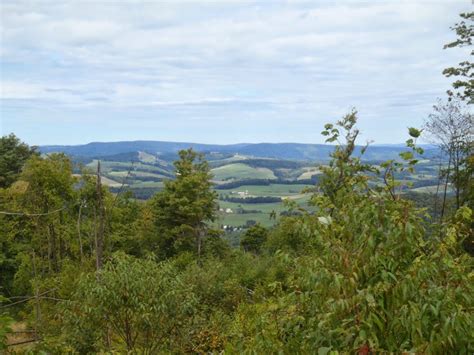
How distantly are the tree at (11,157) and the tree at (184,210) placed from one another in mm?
13831

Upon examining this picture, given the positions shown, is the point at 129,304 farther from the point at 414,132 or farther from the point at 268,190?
the point at 268,190

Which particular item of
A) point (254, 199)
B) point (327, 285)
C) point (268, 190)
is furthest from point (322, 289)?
point (268, 190)

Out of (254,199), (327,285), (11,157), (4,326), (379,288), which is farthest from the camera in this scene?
(254,199)

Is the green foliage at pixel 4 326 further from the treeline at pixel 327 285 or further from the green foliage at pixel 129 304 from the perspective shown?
the green foliage at pixel 129 304

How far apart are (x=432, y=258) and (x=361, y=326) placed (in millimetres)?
915

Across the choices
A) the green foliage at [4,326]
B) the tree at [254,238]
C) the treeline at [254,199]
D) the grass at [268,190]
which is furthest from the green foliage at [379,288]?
the grass at [268,190]

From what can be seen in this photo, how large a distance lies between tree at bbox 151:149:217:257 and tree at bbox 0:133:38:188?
13831mm

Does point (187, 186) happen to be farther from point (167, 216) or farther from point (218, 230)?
point (218, 230)

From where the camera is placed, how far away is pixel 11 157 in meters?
43.3

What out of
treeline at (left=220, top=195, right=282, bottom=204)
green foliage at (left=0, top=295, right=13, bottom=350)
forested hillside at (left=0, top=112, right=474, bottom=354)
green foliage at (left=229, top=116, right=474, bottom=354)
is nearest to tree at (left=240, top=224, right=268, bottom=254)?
forested hillside at (left=0, top=112, right=474, bottom=354)

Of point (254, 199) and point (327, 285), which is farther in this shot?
point (254, 199)

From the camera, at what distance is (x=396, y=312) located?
3.46m

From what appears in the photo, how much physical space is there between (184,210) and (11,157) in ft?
61.5

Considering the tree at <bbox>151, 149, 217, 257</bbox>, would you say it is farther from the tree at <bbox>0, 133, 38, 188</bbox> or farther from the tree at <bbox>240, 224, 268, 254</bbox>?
the tree at <bbox>240, 224, 268, 254</bbox>
